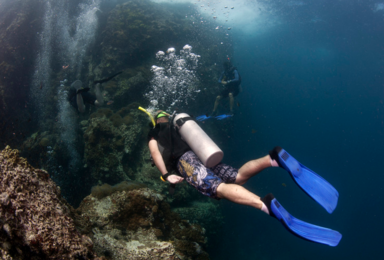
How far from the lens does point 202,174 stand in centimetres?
267

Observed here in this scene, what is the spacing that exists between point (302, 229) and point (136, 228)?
131 inches

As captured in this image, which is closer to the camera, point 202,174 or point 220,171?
point 202,174

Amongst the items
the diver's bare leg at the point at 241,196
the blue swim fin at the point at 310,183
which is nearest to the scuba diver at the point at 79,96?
the diver's bare leg at the point at 241,196

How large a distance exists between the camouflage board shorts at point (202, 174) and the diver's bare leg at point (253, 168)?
0.11 metres

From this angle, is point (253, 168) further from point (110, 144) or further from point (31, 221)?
point (110, 144)

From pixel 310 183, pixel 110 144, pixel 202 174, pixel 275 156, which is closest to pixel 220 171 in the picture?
pixel 202 174

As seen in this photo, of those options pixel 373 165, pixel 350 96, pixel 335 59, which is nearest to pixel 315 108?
pixel 350 96

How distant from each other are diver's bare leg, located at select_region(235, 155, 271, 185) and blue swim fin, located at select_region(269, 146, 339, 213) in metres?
0.17

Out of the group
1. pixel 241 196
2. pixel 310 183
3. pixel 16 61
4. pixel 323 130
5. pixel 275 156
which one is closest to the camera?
pixel 241 196

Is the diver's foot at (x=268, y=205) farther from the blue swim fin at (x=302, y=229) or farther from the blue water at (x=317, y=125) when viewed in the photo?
the blue water at (x=317, y=125)

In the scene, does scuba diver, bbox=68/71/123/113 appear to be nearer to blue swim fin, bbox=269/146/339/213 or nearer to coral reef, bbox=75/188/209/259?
coral reef, bbox=75/188/209/259

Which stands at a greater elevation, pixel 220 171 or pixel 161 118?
pixel 161 118

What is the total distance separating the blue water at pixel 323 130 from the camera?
882 inches

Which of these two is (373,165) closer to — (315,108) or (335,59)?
(315,108)
